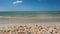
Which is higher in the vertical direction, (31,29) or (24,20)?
(24,20)

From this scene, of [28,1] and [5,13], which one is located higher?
[28,1]

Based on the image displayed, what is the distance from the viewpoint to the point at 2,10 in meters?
1.12

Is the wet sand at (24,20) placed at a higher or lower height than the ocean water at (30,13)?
lower

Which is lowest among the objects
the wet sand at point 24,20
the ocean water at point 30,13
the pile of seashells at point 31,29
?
the pile of seashells at point 31,29

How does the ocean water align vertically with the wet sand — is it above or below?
above

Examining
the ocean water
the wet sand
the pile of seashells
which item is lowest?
the pile of seashells

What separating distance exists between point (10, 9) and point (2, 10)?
0.29ft

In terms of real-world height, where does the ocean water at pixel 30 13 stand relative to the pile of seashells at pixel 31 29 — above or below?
above

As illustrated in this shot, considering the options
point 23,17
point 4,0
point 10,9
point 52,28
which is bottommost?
point 52,28

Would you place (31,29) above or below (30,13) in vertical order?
below

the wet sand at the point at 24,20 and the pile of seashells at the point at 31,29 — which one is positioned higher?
the wet sand at the point at 24,20

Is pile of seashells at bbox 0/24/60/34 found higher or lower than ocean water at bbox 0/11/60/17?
lower

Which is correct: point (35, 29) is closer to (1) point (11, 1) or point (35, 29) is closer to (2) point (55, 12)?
(2) point (55, 12)

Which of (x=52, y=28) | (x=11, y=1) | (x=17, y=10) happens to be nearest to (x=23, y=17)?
(x=17, y=10)
